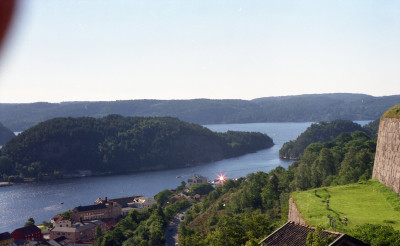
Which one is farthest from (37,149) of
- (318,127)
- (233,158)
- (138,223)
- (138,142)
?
(318,127)

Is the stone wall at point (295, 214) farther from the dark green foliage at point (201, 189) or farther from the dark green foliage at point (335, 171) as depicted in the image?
the dark green foliage at point (201, 189)

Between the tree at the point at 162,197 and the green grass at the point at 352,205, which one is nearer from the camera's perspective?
the green grass at the point at 352,205

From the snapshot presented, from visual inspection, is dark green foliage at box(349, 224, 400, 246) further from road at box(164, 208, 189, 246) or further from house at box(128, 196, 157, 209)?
house at box(128, 196, 157, 209)

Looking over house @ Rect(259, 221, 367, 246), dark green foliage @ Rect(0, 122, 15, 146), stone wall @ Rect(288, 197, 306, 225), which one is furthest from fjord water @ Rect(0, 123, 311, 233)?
dark green foliage @ Rect(0, 122, 15, 146)

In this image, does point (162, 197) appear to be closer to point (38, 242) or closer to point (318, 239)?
point (38, 242)

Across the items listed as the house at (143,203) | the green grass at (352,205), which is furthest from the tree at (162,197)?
the green grass at (352,205)

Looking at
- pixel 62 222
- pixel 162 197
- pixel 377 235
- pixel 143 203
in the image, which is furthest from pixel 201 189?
pixel 377 235
